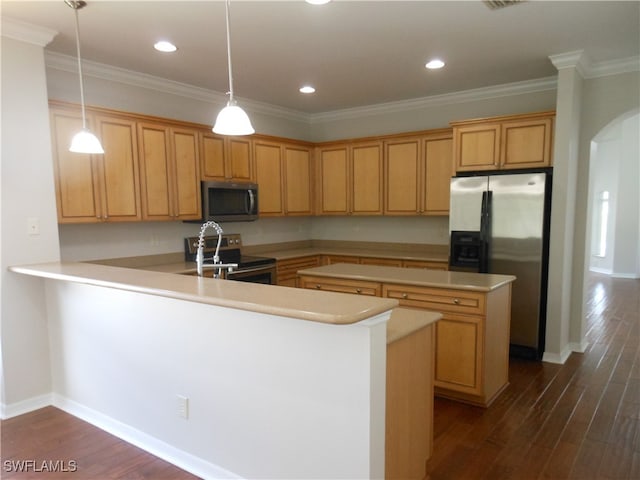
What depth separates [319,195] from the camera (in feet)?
19.0

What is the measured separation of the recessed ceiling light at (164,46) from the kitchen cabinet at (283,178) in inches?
65.4

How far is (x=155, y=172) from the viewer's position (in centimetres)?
391

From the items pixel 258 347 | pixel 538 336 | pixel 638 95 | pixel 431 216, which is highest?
pixel 638 95

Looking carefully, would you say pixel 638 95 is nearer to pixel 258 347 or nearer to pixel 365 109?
pixel 365 109

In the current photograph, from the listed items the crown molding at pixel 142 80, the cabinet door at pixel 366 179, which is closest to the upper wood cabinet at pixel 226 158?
the crown molding at pixel 142 80

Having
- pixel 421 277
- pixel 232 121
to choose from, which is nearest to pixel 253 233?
pixel 421 277

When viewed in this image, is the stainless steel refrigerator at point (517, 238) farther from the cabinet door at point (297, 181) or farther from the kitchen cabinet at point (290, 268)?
the cabinet door at point (297, 181)

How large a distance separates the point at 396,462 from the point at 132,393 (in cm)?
164

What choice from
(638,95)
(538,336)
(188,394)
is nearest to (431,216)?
(538,336)

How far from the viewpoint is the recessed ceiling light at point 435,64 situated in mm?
3686

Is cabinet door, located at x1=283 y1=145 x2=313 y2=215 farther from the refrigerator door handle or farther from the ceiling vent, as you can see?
the ceiling vent

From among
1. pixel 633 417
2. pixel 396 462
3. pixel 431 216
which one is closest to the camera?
pixel 396 462

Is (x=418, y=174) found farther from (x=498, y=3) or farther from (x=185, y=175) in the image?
(x=185, y=175)

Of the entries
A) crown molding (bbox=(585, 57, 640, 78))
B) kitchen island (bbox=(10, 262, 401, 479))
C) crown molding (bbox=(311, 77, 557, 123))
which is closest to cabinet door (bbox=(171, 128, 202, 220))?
kitchen island (bbox=(10, 262, 401, 479))
